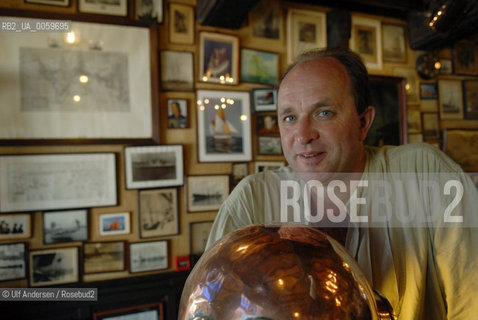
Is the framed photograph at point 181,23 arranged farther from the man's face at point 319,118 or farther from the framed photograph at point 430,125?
the framed photograph at point 430,125

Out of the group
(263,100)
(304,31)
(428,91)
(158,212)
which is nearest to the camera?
(158,212)

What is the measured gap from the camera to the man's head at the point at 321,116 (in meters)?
1.21

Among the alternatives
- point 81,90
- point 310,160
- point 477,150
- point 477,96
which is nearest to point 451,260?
point 310,160

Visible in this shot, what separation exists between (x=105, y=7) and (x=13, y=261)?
188 centimetres

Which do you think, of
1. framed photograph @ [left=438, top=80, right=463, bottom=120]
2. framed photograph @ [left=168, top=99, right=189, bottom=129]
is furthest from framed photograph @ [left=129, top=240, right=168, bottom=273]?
framed photograph @ [left=438, top=80, right=463, bottom=120]

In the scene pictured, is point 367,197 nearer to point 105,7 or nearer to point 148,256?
point 148,256

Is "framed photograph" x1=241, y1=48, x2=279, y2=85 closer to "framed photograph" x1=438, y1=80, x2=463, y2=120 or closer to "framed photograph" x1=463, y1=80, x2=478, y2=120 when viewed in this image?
"framed photograph" x1=438, y1=80, x2=463, y2=120

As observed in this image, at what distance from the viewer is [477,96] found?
3.59m

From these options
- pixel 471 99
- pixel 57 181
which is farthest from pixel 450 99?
pixel 57 181

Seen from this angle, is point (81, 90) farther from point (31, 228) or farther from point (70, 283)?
point (70, 283)

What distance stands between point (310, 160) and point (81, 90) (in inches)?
70.2

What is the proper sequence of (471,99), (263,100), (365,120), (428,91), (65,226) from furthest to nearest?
(471,99)
(428,91)
(263,100)
(65,226)
(365,120)

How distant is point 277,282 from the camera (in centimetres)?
50

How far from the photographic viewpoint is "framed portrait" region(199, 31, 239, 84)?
2578 mm
